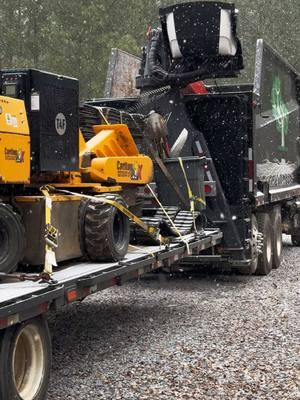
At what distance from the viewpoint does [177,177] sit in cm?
870

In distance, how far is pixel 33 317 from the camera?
14.9 ft

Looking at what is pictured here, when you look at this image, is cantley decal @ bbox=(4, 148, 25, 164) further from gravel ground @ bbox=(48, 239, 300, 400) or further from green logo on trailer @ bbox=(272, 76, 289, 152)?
green logo on trailer @ bbox=(272, 76, 289, 152)

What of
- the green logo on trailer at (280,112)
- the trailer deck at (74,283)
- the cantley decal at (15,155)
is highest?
the green logo on trailer at (280,112)

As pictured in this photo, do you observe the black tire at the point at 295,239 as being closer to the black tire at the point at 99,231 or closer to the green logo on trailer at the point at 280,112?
the green logo on trailer at the point at 280,112

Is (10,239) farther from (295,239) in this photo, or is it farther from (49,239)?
(295,239)

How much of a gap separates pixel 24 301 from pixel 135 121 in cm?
434

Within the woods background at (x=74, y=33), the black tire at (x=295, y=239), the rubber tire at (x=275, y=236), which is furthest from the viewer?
the woods background at (x=74, y=33)

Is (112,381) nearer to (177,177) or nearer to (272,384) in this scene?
(272,384)

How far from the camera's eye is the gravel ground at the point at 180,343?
17.1 feet

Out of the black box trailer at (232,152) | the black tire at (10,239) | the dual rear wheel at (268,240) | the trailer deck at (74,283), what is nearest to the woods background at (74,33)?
the dual rear wheel at (268,240)

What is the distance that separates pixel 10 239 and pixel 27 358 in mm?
942

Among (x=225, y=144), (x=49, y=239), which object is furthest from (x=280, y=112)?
(x=49, y=239)

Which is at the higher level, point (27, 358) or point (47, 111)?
point (47, 111)

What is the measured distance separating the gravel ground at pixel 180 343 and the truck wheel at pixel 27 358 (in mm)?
458
